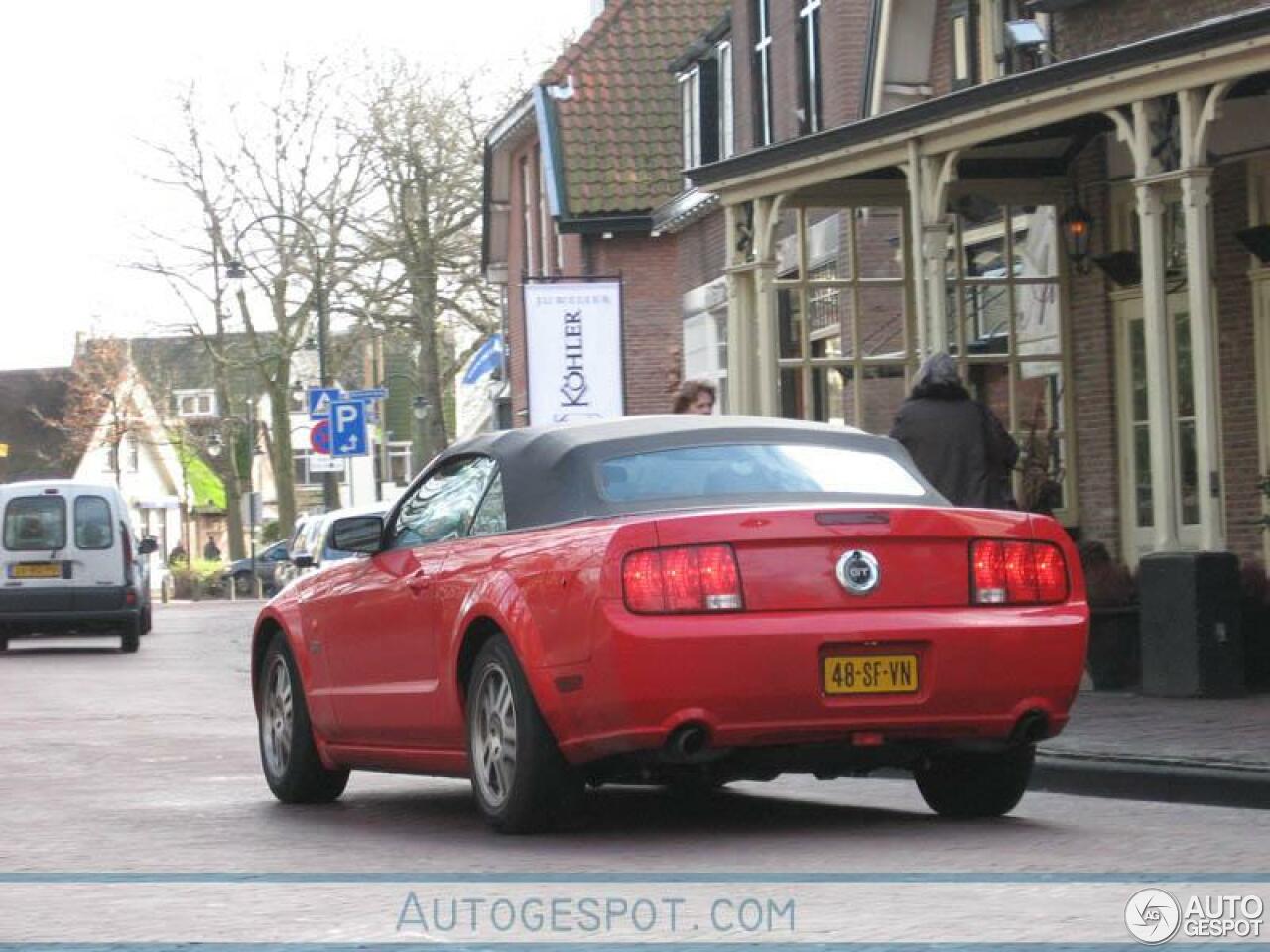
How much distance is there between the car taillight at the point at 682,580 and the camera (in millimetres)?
8562

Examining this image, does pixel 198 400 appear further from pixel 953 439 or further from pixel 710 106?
pixel 953 439

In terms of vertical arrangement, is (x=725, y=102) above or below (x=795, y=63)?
above

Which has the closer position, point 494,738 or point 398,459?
point 494,738

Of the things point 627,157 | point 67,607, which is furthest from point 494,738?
point 627,157

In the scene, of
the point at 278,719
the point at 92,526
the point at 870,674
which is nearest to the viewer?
the point at 870,674

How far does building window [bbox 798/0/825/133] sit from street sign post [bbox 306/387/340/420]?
12.2 meters

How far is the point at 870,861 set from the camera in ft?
26.7

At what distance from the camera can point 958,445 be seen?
15117mm

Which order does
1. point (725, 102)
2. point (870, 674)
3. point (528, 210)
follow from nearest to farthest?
point (870, 674) < point (725, 102) < point (528, 210)

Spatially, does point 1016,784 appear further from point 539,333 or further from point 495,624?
point 539,333

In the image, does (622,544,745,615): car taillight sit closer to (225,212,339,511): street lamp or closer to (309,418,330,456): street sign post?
(309,418,330,456): street sign post

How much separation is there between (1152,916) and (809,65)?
2222cm

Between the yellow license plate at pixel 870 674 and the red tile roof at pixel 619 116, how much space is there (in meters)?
29.4

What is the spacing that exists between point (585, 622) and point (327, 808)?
2.69 meters
